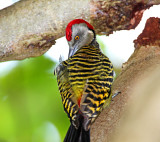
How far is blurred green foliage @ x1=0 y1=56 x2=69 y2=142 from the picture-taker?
3.79m

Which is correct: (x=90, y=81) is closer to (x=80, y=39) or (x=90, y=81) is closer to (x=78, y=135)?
(x=78, y=135)

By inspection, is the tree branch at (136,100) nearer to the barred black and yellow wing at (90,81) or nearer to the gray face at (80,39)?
the barred black and yellow wing at (90,81)

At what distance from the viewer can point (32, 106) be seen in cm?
381

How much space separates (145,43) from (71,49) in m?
0.92

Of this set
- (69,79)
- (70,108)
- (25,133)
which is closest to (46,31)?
(69,79)

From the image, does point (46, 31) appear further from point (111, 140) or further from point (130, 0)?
point (111, 140)

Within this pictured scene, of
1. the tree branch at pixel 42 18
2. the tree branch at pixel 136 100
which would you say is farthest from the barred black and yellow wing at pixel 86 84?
the tree branch at pixel 42 18

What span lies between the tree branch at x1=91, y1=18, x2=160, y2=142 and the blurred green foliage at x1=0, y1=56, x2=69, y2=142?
1.24 m

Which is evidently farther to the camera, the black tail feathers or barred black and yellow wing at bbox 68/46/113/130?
barred black and yellow wing at bbox 68/46/113/130

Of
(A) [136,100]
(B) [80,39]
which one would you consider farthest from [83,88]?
(B) [80,39]

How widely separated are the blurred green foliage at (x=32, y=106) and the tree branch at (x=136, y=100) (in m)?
1.24

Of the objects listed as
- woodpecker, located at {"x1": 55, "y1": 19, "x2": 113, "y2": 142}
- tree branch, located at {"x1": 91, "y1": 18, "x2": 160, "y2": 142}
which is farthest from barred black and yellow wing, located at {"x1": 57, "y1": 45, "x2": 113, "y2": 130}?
tree branch, located at {"x1": 91, "y1": 18, "x2": 160, "y2": 142}

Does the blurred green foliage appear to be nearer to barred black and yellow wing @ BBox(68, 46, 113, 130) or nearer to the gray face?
the gray face

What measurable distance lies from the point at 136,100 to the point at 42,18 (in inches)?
40.8
